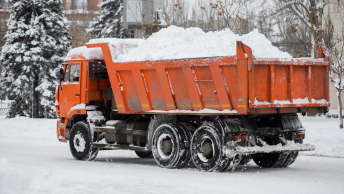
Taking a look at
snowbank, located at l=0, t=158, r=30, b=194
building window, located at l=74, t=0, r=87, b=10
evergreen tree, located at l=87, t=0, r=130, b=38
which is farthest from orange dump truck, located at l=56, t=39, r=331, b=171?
building window, located at l=74, t=0, r=87, b=10

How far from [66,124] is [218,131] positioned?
536cm

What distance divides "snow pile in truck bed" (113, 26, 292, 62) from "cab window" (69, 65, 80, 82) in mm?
1779

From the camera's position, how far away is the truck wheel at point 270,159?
1084 cm

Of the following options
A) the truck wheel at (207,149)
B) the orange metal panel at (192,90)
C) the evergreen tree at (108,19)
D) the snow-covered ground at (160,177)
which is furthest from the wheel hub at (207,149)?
the evergreen tree at (108,19)

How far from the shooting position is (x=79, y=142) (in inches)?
498

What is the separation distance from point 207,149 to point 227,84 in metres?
1.44

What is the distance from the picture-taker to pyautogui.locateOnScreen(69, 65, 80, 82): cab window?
12.8 metres

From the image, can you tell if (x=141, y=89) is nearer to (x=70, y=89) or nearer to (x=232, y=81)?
(x=232, y=81)

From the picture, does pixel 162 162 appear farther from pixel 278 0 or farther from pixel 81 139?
pixel 278 0

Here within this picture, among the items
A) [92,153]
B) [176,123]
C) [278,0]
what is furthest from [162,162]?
[278,0]

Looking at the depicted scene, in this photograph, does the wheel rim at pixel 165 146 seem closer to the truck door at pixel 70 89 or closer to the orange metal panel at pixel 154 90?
the orange metal panel at pixel 154 90

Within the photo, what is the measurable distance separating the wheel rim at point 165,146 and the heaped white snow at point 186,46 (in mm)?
1779

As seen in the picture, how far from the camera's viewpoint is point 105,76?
499 inches

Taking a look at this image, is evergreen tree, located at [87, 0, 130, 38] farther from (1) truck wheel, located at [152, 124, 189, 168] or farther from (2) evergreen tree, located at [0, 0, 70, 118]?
(1) truck wheel, located at [152, 124, 189, 168]
